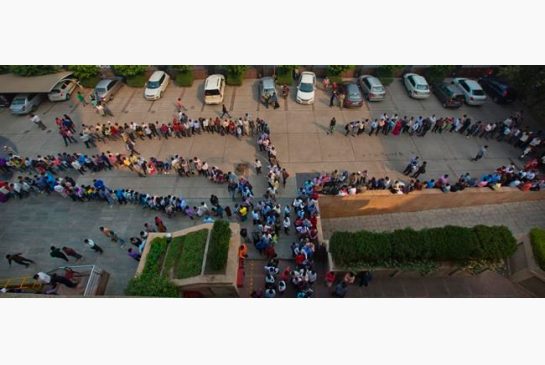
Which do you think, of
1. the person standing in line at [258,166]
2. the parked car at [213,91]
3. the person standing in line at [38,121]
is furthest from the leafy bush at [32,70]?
the person standing in line at [258,166]

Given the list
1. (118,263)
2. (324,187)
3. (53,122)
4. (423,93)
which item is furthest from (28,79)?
(423,93)

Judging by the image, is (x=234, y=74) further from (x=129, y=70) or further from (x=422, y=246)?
(x=422, y=246)

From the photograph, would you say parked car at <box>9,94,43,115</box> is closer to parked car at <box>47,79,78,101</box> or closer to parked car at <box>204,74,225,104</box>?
parked car at <box>47,79,78,101</box>

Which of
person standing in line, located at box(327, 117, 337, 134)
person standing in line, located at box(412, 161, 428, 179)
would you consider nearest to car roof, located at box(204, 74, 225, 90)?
person standing in line, located at box(327, 117, 337, 134)

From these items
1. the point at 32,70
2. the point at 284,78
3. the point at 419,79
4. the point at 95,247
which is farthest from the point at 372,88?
the point at 32,70

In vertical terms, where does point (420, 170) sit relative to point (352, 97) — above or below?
below

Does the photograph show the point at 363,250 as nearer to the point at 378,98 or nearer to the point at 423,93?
the point at 378,98

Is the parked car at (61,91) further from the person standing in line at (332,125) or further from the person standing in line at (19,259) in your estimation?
the person standing in line at (332,125)
